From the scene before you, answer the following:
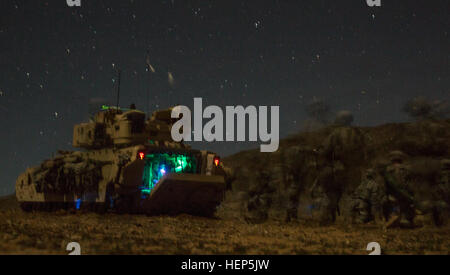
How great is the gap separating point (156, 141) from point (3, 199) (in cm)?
3385

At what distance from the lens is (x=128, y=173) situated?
17625 millimetres

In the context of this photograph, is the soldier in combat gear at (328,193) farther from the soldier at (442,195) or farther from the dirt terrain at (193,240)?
the soldier at (442,195)

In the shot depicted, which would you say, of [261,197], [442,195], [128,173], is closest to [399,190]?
[442,195]

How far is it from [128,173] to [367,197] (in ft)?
28.3

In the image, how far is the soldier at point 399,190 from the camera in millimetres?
15438

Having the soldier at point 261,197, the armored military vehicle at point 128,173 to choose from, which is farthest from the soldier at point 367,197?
the armored military vehicle at point 128,173

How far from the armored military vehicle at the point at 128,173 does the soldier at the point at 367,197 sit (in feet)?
17.2

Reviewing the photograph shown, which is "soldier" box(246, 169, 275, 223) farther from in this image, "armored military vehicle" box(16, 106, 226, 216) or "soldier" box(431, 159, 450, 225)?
"soldier" box(431, 159, 450, 225)

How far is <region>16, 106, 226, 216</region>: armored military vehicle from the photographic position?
1786 cm

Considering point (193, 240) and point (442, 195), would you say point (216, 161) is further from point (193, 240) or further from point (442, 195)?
point (193, 240)

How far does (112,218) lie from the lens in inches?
640
